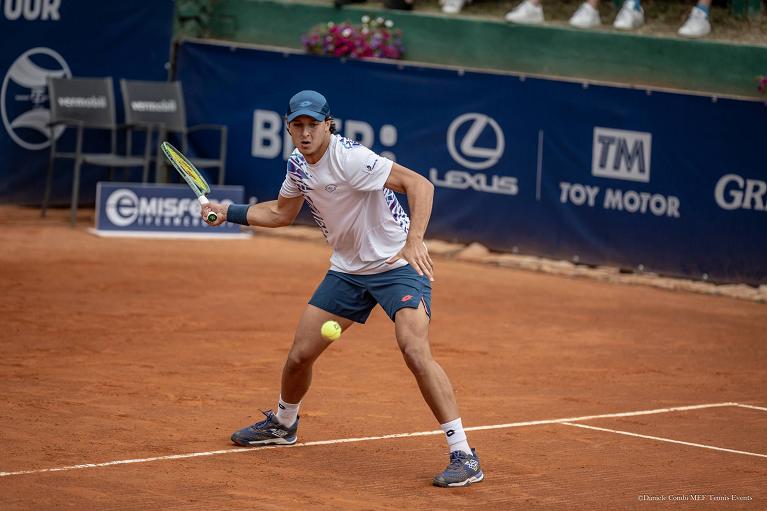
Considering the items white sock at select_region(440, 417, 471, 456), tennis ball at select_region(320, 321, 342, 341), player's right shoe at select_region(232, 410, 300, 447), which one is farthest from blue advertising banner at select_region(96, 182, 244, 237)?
white sock at select_region(440, 417, 471, 456)

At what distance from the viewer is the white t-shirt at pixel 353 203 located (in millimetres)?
7328

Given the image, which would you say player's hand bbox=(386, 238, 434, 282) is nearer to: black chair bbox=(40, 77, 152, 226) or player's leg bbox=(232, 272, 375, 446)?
player's leg bbox=(232, 272, 375, 446)

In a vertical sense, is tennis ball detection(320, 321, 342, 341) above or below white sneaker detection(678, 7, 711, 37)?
below

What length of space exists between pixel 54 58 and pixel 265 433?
11494 millimetres

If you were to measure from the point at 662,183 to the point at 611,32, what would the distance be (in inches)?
98.4

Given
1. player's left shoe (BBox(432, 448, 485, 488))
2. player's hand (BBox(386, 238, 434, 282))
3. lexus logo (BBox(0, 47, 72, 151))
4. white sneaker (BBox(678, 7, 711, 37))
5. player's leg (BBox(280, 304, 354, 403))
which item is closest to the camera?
player's hand (BBox(386, 238, 434, 282))

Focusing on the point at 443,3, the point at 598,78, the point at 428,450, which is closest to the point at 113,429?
the point at 428,450

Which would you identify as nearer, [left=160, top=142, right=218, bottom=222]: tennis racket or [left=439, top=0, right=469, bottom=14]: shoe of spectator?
[left=160, top=142, right=218, bottom=222]: tennis racket

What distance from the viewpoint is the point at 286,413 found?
7.90 m

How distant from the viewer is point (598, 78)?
56.0 ft

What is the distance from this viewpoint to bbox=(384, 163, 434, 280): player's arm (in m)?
7.04

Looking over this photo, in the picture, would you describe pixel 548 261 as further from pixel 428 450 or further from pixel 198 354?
pixel 428 450

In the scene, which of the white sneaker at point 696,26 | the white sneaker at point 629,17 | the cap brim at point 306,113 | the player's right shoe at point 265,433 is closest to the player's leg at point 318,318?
the player's right shoe at point 265,433

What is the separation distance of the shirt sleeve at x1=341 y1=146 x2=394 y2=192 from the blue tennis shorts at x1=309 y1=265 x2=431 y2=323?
1.76ft
